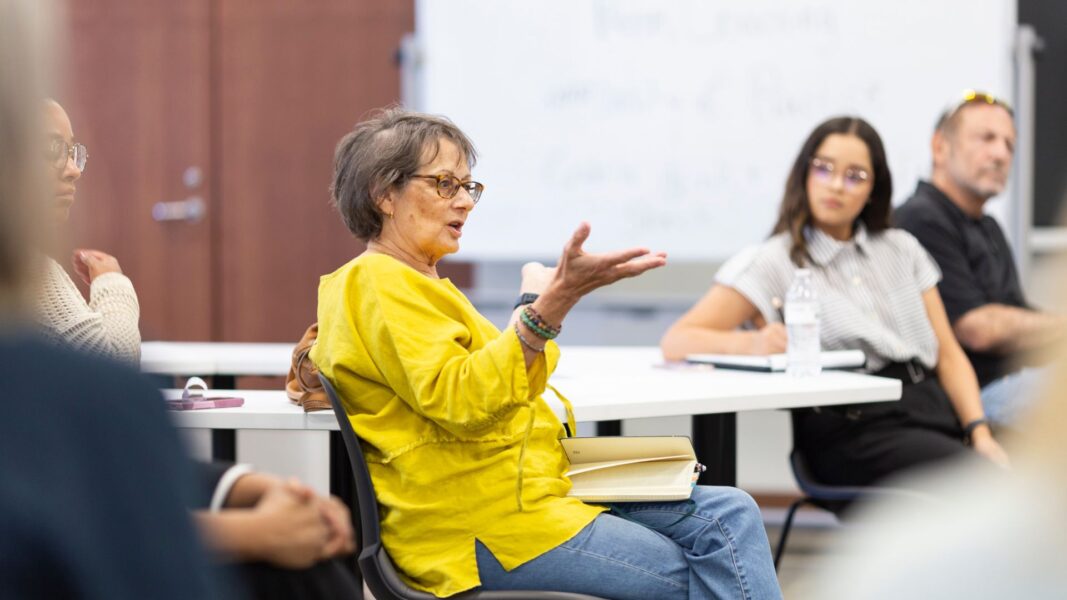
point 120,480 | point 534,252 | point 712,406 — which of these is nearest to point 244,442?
point 534,252

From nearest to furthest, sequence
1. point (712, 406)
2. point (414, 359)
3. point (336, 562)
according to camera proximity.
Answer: point (336, 562) < point (414, 359) < point (712, 406)

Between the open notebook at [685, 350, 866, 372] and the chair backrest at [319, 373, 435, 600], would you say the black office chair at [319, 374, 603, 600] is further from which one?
the open notebook at [685, 350, 866, 372]

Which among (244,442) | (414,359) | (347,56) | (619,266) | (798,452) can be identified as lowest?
(244,442)

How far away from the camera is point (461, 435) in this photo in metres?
1.72

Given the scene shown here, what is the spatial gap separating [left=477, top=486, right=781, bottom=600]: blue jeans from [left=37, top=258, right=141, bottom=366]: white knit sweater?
0.71 metres

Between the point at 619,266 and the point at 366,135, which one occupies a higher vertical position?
the point at 366,135

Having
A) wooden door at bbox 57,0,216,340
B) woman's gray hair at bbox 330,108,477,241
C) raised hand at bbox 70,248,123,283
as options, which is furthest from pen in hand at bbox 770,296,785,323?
wooden door at bbox 57,0,216,340

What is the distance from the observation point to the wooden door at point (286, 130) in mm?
4707

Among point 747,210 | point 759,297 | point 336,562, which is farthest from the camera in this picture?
point 747,210

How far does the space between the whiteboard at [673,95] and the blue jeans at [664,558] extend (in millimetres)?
2333

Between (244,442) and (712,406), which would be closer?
(712,406)

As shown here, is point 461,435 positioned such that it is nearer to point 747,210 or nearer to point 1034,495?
point 1034,495

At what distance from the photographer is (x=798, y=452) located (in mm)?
2871

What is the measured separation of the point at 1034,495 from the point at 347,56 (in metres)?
4.24
